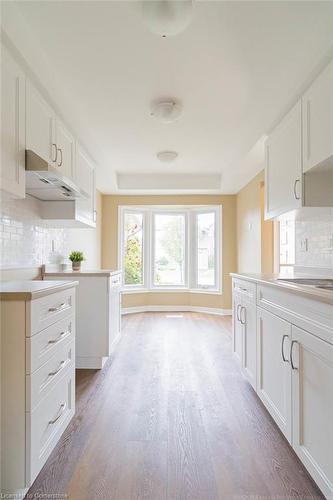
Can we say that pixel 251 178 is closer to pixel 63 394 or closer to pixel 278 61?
pixel 278 61

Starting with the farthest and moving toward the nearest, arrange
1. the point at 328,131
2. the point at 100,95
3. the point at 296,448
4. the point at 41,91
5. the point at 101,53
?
the point at 100,95
the point at 41,91
the point at 101,53
the point at 328,131
the point at 296,448

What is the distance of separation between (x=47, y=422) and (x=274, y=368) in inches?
50.4

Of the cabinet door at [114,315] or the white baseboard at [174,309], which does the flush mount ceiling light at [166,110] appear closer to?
the cabinet door at [114,315]

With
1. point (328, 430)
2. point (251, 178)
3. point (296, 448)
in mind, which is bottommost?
point (296, 448)

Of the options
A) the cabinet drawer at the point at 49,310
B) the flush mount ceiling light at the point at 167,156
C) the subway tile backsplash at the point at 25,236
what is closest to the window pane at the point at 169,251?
the flush mount ceiling light at the point at 167,156

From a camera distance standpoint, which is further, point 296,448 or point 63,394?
point 63,394

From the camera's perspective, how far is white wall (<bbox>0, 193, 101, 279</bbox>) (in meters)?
2.18

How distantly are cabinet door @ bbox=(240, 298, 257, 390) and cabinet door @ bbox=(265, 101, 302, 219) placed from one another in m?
0.81

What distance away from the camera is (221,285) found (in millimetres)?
5496

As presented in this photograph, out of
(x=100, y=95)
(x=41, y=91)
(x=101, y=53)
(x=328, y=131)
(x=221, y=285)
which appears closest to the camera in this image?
(x=328, y=131)

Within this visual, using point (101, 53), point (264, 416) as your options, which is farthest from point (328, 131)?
point (264, 416)

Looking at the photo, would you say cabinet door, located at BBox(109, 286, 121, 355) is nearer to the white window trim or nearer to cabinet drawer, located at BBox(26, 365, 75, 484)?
cabinet drawer, located at BBox(26, 365, 75, 484)

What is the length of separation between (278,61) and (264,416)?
238cm

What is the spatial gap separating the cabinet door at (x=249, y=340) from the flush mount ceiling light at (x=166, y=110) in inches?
67.1
